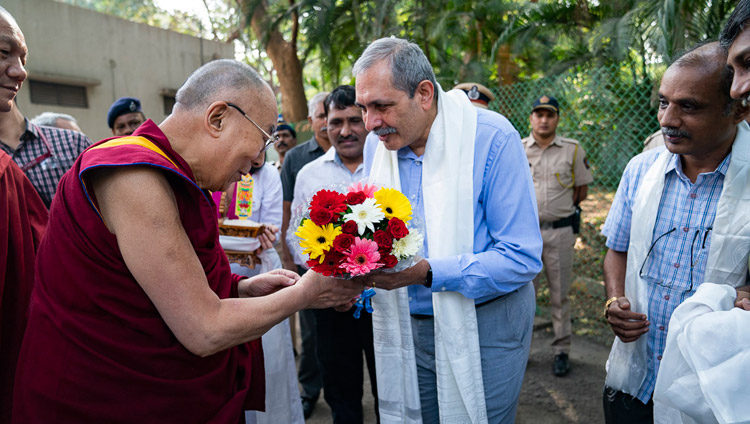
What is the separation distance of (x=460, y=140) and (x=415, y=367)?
114 centimetres

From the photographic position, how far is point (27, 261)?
7.36ft

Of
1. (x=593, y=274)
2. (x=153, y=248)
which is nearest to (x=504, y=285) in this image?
(x=153, y=248)

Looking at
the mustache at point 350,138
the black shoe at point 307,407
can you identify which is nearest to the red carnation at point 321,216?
the mustache at point 350,138

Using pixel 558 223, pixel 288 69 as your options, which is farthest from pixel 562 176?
pixel 288 69

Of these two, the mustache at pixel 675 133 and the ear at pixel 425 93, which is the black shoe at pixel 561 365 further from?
the ear at pixel 425 93

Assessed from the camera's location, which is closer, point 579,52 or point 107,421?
point 107,421

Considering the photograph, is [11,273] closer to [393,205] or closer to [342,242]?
[342,242]

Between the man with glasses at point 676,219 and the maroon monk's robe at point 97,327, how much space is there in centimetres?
193

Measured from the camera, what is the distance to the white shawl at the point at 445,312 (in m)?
2.18

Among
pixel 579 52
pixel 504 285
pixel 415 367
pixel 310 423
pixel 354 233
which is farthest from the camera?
pixel 579 52

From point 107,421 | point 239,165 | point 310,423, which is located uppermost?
point 239,165

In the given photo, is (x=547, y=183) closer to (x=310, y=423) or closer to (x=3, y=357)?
(x=310, y=423)

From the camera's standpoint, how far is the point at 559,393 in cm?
429

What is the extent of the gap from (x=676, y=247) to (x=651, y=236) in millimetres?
107
